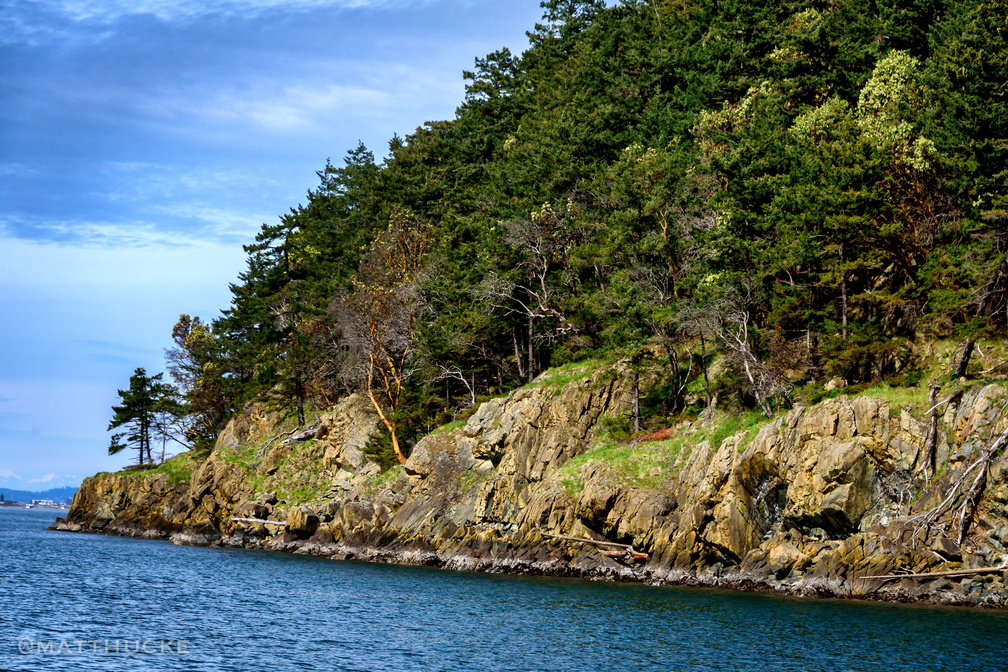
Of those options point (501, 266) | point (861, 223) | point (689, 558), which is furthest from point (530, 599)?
point (501, 266)

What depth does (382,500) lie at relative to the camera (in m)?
66.9

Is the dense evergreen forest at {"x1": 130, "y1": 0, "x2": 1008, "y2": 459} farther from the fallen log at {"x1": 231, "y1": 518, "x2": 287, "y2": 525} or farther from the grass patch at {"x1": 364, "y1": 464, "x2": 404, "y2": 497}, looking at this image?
the fallen log at {"x1": 231, "y1": 518, "x2": 287, "y2": 525}

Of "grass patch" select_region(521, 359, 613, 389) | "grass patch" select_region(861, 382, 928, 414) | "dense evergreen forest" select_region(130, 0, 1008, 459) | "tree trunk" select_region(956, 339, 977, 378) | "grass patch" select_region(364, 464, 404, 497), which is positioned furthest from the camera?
"grass patch" select_region(364, 464, 404, 497)

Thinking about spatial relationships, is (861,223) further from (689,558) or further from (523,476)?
(523,476)

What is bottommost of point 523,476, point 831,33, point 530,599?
point 530,599

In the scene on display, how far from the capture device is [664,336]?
5578 centimetres

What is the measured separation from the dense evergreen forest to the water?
51.4 ft

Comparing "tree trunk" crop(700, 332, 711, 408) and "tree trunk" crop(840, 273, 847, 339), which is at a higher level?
"tree trunk" crop(840, 273, 847, 339)

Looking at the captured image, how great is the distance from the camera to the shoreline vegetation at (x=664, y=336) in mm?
41406

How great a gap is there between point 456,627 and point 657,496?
18.9 meters

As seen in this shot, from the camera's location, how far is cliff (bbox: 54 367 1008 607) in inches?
1490

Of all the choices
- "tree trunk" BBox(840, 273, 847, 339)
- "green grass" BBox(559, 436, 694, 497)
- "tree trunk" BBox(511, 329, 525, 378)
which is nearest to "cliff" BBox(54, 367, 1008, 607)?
"green grass" BBox(559, 436, 694, 497)

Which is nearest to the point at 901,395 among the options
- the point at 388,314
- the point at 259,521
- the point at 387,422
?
the point at 387,422

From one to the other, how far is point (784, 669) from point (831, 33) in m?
50.9
